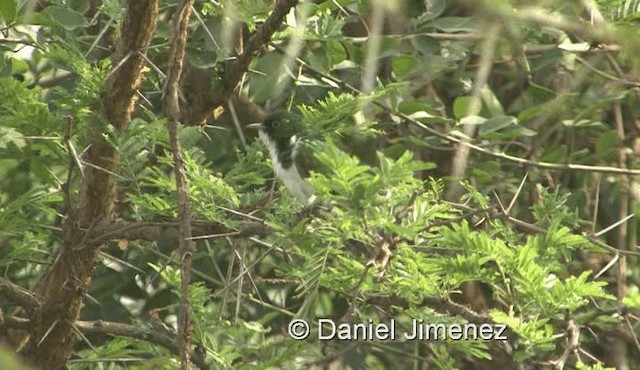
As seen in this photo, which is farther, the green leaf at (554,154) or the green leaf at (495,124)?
the green leaf at (554,154)

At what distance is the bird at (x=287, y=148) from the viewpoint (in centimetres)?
264

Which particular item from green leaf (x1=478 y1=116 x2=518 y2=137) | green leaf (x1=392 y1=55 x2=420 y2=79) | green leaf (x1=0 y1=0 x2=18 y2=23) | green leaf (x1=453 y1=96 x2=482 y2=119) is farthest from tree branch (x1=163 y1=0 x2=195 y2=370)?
green leaf (x1=478 y1=116 x2=518 y2=137)

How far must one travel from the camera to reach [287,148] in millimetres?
2789

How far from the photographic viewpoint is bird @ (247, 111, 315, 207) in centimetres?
264

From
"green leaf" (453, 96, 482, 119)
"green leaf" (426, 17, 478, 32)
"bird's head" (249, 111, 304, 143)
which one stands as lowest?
"bird's head" (249, 111, 304, 143)

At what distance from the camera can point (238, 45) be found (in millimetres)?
2756

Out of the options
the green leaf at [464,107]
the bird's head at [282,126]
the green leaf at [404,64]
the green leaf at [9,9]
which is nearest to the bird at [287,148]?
the bird's head at [282,126]

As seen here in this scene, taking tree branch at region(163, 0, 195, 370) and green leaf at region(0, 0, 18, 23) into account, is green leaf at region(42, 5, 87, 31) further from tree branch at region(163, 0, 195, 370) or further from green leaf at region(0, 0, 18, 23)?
tree branch at region(163, 0, 195, 370)

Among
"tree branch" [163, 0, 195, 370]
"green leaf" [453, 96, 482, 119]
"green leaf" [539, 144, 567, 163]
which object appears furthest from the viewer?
"green leaf" [539, 144, 567, 163]

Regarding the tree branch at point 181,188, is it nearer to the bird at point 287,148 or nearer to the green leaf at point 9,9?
the bird at point 287,148

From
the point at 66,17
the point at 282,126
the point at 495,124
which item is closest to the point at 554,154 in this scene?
the point at 495,124

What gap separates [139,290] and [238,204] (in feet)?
5.34

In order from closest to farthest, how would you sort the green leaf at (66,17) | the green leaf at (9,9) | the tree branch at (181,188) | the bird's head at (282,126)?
1. the tree branch at (181,188)
2. the green leaf at (9,9)
3. the green leaf at (66,17)
4. the bird's head at (282,126)

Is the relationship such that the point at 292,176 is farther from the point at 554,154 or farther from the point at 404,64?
the point at 554,154
